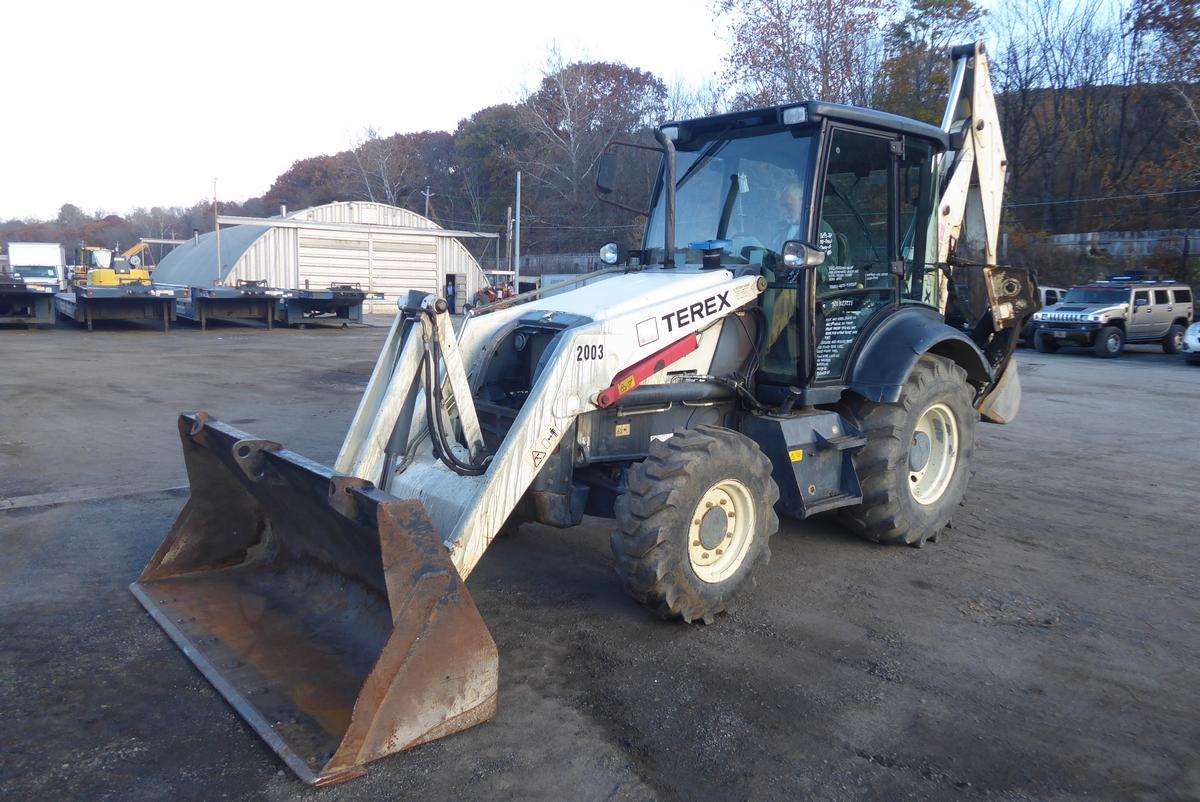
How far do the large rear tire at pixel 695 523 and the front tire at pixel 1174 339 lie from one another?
2431 cm

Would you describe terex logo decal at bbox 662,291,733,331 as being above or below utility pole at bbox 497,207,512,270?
below

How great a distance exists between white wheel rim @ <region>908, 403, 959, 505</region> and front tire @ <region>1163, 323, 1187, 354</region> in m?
21.9

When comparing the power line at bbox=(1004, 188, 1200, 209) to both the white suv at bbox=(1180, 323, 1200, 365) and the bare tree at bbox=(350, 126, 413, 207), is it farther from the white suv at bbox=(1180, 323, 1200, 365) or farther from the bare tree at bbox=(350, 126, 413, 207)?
the bare tree at bbox=(350, 126, 413, 207)

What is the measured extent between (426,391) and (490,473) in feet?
2.00

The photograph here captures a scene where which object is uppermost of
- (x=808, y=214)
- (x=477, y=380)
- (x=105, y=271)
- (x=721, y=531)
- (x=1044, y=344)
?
(x=105, y=271)

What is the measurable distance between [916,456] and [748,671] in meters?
2.73

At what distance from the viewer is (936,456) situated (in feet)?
21.8

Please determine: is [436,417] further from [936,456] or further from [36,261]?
[36,261]

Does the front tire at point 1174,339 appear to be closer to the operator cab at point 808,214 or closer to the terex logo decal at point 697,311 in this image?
the operator cab at point 808,214

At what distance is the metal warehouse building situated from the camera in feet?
119

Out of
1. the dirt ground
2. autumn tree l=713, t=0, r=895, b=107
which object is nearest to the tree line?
autumn tree l=713, t=0, r=895, b=107

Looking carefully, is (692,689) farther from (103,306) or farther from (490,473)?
(103,306)

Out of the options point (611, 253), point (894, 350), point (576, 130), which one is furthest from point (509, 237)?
point (894, 350)

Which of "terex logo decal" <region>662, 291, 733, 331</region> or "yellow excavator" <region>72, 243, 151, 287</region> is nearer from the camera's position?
"terex logo decal" <region>662, 291, 733, 331</region>
